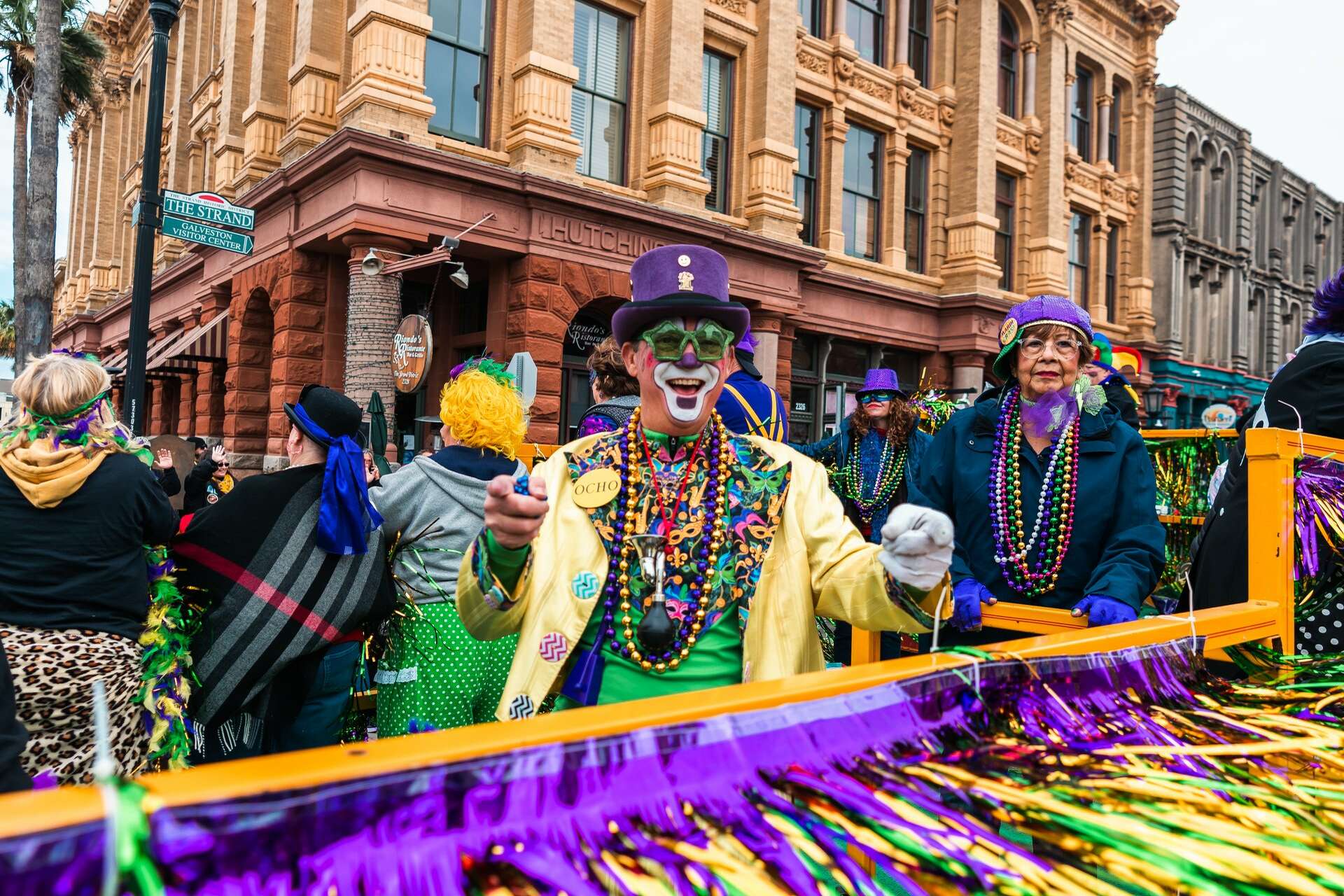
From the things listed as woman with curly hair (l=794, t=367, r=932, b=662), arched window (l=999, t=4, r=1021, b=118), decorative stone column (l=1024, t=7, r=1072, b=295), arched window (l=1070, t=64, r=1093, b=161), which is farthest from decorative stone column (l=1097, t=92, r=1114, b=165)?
woman with curly hair (l=794, t=367, r=932, b=662)

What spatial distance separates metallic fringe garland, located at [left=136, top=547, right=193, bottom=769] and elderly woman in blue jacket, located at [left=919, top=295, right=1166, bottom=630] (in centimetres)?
267

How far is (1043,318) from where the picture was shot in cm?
298

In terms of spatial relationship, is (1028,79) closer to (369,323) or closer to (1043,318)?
(369,323)

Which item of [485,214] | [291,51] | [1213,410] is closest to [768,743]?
[485,214]

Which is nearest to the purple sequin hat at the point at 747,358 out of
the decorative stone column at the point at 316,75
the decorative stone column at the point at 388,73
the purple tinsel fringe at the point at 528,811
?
the purple tinsel fringe at the point at 528,811

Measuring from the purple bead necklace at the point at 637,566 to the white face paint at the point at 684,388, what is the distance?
0.44 ft

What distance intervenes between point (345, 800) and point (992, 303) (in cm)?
1890

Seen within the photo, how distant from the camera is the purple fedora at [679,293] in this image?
2201 millimetres

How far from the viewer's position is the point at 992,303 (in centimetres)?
1803

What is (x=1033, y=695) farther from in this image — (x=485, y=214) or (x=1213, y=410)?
(x=1213, y=410)

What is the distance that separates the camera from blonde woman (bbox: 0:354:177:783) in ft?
8.66

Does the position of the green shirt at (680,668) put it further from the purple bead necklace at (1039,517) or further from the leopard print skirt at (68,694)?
the leopard print skirt at (68,694)

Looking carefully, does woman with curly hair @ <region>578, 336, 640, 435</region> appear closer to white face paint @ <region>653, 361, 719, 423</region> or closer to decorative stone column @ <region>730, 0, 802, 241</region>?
white face paint @ <region>653, 361, 719, 423</region>

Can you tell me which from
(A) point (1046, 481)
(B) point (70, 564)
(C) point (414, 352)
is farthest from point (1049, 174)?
(B) point (70, 564)
